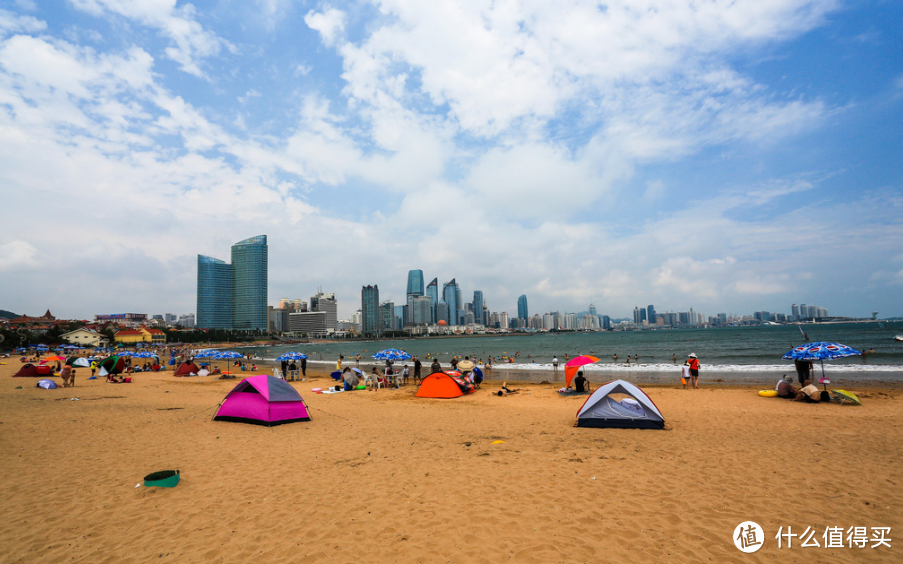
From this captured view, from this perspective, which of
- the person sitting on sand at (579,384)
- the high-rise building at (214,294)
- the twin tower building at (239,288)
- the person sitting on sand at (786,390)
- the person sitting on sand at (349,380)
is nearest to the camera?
the person sitting on sand at (786,390)

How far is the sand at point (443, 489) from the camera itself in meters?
4.82

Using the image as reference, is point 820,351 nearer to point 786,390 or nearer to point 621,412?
point 786,390

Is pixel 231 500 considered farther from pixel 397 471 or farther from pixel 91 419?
pixel 91 419

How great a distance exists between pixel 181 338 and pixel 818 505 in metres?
148

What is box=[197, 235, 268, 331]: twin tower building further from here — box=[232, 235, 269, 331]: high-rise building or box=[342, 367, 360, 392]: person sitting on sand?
box=[342, 367, 360, 392]: person sitting on sand

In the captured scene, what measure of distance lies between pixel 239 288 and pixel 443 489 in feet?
658

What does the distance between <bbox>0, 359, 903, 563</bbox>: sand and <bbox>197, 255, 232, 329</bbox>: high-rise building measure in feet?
630

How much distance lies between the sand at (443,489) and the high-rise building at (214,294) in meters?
192

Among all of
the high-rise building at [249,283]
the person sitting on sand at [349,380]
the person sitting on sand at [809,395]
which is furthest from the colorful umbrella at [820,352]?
the high-rise building at [249,283]

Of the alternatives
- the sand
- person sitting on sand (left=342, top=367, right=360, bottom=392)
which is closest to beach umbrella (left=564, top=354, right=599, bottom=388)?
the sand

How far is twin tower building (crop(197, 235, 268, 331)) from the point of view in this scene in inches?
7028

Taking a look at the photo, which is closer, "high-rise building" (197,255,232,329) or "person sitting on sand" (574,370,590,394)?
"person sitting on sand" (574,370,590,394)

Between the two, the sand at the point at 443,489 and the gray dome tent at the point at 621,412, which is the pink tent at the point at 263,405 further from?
the gray dome tent at the point at 621,412

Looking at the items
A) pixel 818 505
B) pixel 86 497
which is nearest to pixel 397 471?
pixel 86 497
